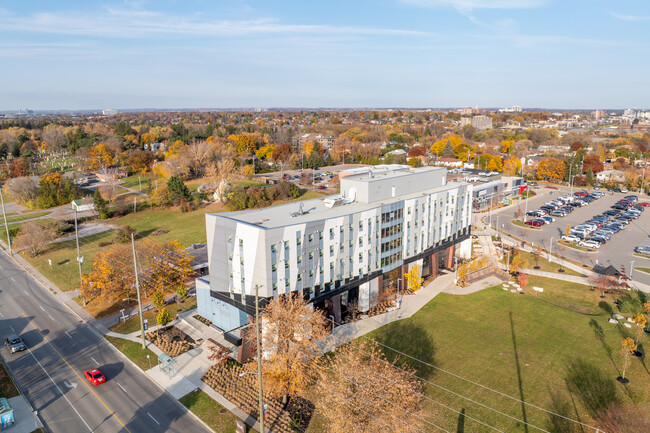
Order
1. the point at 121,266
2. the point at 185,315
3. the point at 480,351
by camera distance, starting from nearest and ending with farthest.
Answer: the point at 480,351 → the point at 185,315 → the point at 121,266

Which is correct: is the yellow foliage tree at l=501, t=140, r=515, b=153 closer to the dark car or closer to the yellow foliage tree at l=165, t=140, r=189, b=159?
the yellow foliage tree at l=165, t=140, r=189, b=159

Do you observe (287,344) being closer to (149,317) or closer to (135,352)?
(135,352)

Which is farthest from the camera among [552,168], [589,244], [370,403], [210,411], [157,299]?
[552,168]

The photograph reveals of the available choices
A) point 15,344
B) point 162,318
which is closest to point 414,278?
point 162,318

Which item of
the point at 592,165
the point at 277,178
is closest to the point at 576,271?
the point at 592,165

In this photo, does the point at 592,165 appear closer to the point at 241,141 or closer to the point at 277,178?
the point at 277,178

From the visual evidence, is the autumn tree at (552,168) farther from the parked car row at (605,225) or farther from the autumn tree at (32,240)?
the autumn tree at (32,240)
